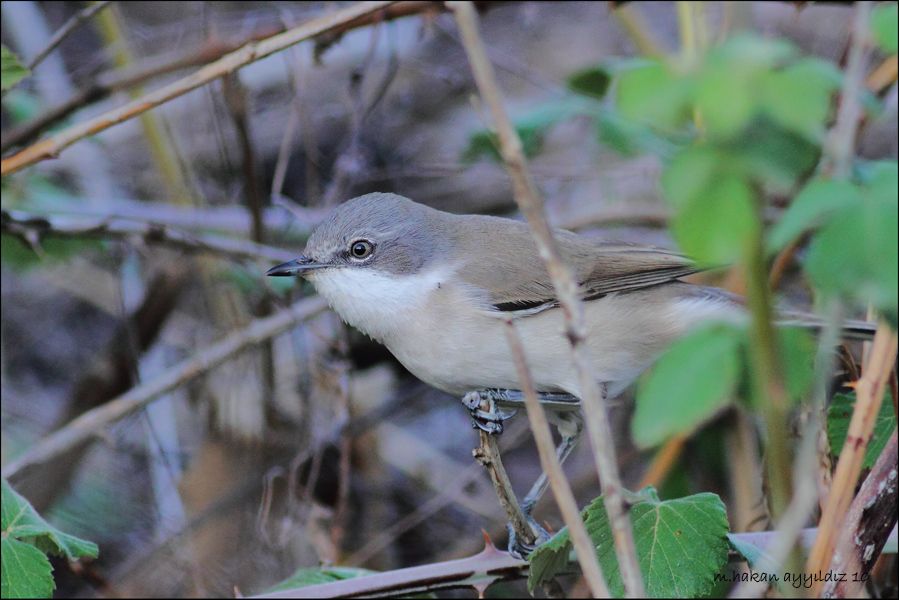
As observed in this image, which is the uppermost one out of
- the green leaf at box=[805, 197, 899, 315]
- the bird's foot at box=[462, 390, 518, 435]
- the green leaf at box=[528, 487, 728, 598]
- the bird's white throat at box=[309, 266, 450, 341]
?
the green leaf at box=[805, 197, 899, 315]

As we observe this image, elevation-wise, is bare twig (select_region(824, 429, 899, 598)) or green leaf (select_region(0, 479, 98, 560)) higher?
green leaf (select_region(0, 479, 98, 560))

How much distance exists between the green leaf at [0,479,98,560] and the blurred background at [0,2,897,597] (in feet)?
4.02

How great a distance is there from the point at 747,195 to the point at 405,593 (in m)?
1.70

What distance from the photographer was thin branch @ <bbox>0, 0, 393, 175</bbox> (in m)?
2.99

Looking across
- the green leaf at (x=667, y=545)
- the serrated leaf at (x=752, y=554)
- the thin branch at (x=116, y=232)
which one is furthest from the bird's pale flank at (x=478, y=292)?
the thin branch at (x=116, y=232)

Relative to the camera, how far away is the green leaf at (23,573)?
1847 mm

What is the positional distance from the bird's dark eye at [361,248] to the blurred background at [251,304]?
2.96 feet

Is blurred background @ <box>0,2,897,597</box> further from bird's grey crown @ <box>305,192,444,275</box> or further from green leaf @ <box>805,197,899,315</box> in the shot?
green leaf @ <box>805,197,899,315</box>

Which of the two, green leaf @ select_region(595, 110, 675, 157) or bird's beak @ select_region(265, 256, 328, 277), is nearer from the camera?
bird's beak @ select_region(265, 256, 328, 277)

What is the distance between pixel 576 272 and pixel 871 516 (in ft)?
4.39

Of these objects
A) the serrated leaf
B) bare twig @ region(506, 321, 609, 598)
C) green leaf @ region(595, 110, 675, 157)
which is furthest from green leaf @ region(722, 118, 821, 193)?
green leaf @ region(595, 110, 675, 157)

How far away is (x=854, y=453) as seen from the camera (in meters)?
1.61

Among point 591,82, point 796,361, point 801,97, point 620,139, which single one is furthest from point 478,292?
point 801,97

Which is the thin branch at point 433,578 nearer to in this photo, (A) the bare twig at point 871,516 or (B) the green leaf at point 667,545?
(B) the green leaf at point 667,545
